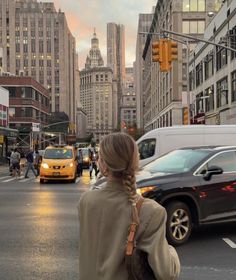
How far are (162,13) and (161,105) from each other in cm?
1706

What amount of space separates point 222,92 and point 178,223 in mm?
38993

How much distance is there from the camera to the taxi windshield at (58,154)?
24.3 metres

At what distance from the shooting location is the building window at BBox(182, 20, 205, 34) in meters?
74.3

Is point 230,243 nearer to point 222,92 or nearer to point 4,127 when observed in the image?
point 222,92

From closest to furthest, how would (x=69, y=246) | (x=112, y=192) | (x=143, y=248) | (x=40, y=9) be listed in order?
(x=143, y=248) < (x=112, y=192) < (x=69, y=246) < (x=40, y=9)

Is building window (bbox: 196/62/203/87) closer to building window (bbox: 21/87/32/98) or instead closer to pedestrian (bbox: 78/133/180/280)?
building window (bbox: 21/87/32/98)

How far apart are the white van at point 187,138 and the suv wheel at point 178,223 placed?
7.65m

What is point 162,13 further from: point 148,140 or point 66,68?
point 66,68

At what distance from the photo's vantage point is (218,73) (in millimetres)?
48469

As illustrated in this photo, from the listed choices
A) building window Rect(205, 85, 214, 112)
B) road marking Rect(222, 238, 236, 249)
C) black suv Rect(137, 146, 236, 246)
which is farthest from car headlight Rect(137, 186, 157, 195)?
building window Rect(205, 85, 214, 112)

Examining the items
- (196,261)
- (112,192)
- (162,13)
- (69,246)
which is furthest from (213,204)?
(162,13)

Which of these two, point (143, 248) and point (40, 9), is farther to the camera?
point (40, 9)

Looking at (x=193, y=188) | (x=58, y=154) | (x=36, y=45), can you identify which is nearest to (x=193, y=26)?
(x=58, y=154)

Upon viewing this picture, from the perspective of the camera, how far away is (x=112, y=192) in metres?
2.42
